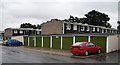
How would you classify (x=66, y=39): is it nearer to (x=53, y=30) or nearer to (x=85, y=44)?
(x=85, y=44)

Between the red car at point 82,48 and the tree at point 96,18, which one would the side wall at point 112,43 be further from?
the tree at point 96,18

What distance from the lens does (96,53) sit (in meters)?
24.9

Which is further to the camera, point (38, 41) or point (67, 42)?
point (38, 41)

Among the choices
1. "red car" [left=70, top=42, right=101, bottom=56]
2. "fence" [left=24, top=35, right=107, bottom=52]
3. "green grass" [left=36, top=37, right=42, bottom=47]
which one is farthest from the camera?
"green grass" [left=36, top=37, right=42, bottom=47]

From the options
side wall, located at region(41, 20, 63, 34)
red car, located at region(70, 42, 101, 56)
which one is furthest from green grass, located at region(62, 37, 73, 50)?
side wall, located at region(41, 20, 63, 34)

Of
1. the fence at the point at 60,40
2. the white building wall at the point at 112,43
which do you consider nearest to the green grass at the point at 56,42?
the fence at the point at 60,40

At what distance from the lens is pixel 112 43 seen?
1069 inches

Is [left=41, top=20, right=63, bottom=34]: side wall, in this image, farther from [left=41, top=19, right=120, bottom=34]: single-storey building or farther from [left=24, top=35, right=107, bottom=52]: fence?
[left=24, top=35, right=107, bottom=52]: fence

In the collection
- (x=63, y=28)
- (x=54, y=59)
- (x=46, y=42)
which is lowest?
(x=54, y=59)

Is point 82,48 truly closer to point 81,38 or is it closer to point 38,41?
point 81,38

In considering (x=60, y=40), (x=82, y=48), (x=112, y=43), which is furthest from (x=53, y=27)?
(x=82, y=48)

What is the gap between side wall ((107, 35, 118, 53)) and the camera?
2606 centimetres

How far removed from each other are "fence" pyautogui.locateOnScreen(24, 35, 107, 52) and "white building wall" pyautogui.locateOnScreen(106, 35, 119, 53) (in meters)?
0.49

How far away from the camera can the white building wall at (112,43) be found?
85.5ft
